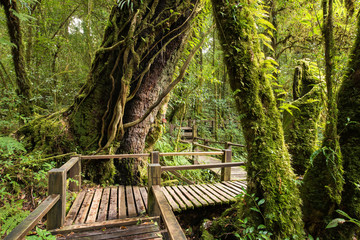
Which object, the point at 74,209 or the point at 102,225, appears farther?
the point at 74,209

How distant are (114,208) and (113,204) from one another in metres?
0.16

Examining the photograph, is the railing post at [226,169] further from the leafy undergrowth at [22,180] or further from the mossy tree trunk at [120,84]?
the leafy undergrowth at [22,180]

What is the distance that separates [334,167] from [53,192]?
11.3 feet

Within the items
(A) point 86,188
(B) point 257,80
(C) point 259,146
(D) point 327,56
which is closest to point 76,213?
(A) point 86,188

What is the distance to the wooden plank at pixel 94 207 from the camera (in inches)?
108

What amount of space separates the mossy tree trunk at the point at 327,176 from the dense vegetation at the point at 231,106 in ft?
0.04

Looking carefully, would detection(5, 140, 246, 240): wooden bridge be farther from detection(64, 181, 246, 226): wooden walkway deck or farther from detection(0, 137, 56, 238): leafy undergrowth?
detection(0, 137, 56, 238): leafy undergrowth

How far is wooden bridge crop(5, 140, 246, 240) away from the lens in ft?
6.50

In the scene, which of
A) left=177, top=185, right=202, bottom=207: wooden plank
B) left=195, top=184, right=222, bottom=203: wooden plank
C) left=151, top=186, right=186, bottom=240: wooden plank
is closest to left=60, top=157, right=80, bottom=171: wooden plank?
left=151, top=186, right=186, bottom=240: wooden plank

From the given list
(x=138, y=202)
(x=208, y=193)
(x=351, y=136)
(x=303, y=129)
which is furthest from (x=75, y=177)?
(x=303, y=129)

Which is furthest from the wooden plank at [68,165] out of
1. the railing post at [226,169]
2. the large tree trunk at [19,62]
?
the railing post at [226,169]

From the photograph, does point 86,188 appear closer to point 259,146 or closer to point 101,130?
point 101,130

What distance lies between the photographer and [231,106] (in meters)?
3.26

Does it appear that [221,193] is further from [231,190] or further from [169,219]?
[169,219]
